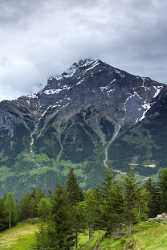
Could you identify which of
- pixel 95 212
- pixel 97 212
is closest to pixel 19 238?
pixel 95 212

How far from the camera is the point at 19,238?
12975 cm

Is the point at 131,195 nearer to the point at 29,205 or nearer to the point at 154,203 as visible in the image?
the point at 154,203

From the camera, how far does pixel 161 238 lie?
63000 mm

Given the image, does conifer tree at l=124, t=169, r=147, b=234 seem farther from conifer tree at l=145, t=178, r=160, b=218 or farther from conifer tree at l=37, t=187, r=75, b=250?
conifer tree at l=145, t=178, r=160, b=218

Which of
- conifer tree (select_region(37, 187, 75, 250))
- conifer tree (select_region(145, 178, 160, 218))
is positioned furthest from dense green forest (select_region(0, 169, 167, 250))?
conifer tree (select_region(145, 178, 160, 218))

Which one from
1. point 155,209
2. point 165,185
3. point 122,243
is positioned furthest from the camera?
point 155,209

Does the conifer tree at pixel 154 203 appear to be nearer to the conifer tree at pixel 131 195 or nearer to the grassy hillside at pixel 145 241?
the grassy hillside at pixel 145 241

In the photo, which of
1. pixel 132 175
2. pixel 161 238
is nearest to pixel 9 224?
pixel 132 175

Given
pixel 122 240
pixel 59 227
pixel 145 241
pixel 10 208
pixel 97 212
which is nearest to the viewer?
pixel 145 241

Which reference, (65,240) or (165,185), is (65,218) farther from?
(165,185)

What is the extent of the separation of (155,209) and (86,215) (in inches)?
1767

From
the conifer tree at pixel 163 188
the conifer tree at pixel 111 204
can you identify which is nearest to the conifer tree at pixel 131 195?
the conifer tree at pixel 111 204

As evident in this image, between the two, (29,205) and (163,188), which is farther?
(29,205)

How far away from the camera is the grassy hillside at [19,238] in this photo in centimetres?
11811
